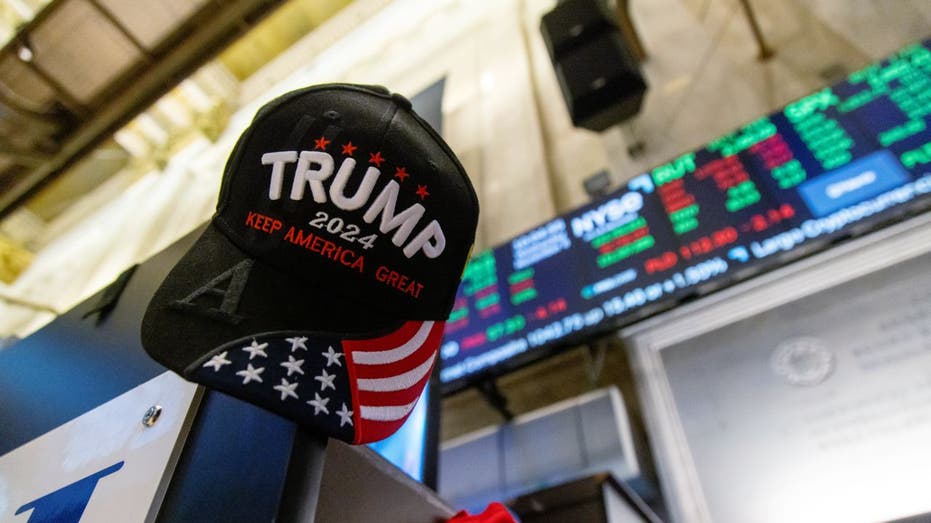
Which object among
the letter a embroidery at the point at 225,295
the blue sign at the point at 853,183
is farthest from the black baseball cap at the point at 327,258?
the blue sign at the point at 853,183

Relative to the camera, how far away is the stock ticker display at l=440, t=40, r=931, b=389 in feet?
7.71

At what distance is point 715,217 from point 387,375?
2.22 meters

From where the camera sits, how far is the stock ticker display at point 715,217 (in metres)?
2.35

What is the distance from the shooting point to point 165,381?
102 cm

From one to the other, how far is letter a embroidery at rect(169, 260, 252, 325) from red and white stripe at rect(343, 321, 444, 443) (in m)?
0.15

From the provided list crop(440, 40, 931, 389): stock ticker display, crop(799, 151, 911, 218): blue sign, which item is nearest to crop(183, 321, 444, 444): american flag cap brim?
crop(440, 40, 931, 389): stock ticker display

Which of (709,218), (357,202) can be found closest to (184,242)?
(357,202)

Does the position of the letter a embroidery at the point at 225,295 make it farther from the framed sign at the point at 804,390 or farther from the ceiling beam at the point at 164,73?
the ceiling beam at the point at 164,73

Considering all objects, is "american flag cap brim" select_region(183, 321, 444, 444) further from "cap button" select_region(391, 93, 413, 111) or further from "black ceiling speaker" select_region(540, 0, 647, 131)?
"black ceiling speaker" select_region(540, 0, 647, 131)

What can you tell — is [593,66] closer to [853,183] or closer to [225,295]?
[853,183]

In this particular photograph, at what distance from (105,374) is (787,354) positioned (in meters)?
2.48

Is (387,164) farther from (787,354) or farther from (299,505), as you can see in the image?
(787,354)

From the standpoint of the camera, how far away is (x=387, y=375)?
82 cm

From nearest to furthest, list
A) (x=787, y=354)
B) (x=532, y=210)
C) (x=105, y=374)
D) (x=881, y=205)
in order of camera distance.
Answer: (x=105, y=374) < (x=881, y=205) < (x=787, y=354) < (x=532, y=210)
